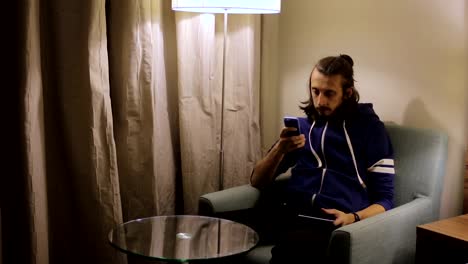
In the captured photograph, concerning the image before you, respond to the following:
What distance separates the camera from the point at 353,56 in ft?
8.24

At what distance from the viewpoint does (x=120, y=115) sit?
2.31 metres

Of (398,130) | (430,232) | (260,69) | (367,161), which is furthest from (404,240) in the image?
(260,69)

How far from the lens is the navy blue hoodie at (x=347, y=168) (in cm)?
200

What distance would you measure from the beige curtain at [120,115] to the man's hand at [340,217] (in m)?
0.83

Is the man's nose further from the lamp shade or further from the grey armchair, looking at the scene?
the lamp shade

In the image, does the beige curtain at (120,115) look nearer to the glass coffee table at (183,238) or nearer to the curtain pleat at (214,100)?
the curtain pleat at (214,100)

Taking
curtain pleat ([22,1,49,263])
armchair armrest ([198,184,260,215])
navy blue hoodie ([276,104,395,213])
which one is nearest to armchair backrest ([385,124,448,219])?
navy blue hoodie ([276,104,395,213])

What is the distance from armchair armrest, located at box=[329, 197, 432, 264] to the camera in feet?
5.48

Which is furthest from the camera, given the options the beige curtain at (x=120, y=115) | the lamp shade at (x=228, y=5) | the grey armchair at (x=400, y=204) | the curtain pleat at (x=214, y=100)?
the curtain pleat at (x=214, y=100)

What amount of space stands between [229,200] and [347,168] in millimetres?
475

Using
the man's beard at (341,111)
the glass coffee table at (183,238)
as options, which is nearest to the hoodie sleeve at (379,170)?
the man's beard at (341,111)

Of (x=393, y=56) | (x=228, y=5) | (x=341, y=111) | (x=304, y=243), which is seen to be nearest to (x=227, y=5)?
(x=228, y=5)

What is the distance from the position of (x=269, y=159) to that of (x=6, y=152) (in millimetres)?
989

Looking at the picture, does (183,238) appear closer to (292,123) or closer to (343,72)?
(292,123)
